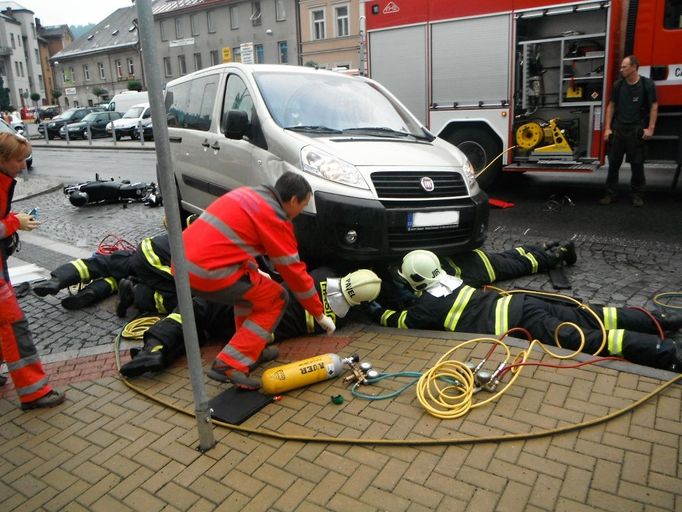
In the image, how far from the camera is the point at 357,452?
9.61ft

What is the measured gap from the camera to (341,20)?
142ft

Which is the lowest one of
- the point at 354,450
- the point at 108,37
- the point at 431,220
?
the point at 354,450

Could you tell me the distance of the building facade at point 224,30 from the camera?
155 ft

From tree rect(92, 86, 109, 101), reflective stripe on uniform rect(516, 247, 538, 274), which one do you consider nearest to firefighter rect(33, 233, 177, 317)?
reflective stripe on uniform rect(516, 247, 538, 274)

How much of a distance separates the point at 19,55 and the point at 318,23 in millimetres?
53837

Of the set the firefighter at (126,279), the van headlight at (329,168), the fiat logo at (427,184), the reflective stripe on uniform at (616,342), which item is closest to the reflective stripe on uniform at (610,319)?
the reflective stripe on uniform at (616,342)

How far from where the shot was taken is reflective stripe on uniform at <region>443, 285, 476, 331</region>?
4176 mm

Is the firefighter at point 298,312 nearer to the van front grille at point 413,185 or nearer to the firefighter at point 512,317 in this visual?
the firefighter at point 512,317

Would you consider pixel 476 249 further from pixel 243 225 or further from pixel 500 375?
pixel 243 225

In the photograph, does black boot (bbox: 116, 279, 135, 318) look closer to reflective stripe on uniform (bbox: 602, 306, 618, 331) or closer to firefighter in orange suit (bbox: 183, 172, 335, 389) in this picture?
firefighter in orange suit (bbox: 183, 172, 335, 389)

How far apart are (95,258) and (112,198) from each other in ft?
18.3

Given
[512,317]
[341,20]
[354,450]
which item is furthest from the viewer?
[341,20]

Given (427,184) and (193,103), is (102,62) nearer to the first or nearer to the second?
(193,103)

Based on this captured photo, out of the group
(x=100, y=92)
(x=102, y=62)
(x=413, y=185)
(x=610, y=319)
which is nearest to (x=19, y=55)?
(x=102, y=62)
